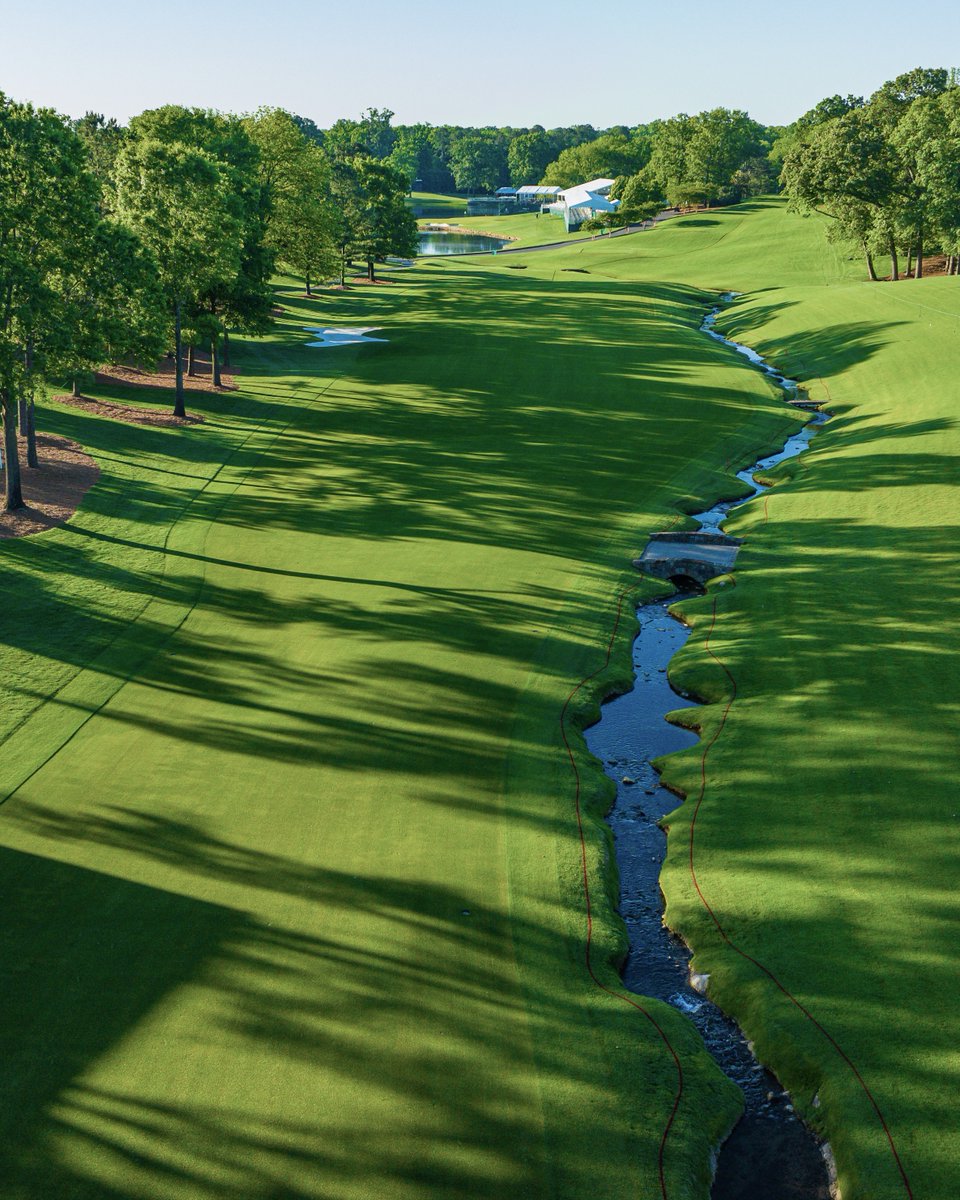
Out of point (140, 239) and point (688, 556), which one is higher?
point (140, 239)

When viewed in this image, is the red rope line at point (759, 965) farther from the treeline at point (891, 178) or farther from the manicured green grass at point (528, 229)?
the manicured green grass at point (528, 229)

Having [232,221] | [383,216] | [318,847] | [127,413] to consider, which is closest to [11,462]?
[127,413]

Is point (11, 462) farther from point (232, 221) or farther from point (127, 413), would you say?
point (232, 221)

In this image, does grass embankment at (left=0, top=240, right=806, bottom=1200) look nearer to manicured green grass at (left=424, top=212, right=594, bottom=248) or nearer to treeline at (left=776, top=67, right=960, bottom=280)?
treeline at (left=776, top=67, right=960, bottom=280)

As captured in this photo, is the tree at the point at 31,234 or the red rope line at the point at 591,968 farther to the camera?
Answer: the tree at the point at 31,234

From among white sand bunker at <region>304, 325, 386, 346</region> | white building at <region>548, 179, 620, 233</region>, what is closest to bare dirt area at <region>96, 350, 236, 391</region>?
white sand bunker at <region>304, 325, 386, 346</region>

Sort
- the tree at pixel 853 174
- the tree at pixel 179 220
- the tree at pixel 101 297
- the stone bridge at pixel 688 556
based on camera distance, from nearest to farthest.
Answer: the stone bridge at pixel 688 556 → the tree at pixel 101 297 → the tree at pixel 179 220 → the tree at pixel 853 174

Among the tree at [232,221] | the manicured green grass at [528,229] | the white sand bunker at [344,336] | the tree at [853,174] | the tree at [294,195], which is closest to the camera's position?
the tree at [232,221]

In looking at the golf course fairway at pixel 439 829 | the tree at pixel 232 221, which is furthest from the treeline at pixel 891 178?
the tree at pixel 232 221
